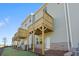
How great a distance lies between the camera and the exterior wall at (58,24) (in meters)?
3.70

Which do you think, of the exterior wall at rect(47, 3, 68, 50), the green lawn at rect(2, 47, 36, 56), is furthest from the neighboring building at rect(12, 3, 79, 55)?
the green lawn at rect(2, 47, 36, 56)

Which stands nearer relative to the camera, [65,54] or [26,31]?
[65,54]

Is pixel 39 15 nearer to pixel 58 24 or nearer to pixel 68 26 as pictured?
pixel 58 24

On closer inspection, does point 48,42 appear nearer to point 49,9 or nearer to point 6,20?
point 49,9

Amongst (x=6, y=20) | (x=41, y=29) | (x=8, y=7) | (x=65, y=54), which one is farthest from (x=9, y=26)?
(x=65, y=54)

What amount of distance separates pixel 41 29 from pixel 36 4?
542 millimetres

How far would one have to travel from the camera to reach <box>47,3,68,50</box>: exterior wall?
3703mm

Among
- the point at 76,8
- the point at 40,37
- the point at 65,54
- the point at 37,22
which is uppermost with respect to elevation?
the point at 76,8

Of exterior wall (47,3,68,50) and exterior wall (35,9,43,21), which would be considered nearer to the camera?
exterior wall (47,3,68,50)

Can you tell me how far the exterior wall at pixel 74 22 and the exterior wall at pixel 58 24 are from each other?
0.15 metres

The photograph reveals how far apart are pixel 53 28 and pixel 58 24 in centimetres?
13

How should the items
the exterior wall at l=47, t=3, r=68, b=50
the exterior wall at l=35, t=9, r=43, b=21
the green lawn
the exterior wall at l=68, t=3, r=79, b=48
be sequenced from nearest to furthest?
1. the green lawn
2. the exterior wall at l=68, t=3, r=79, b=48
3. the exterior wall at l=47, t=3, r=68, b=50
4. the exterior wall at l=35, t=9, r=43, b=21

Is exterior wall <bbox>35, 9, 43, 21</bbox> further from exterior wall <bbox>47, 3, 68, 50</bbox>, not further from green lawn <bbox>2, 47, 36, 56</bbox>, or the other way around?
green lawn <bbox>2, 47, 36, 56</bbox>

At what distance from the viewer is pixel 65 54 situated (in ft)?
11.0
